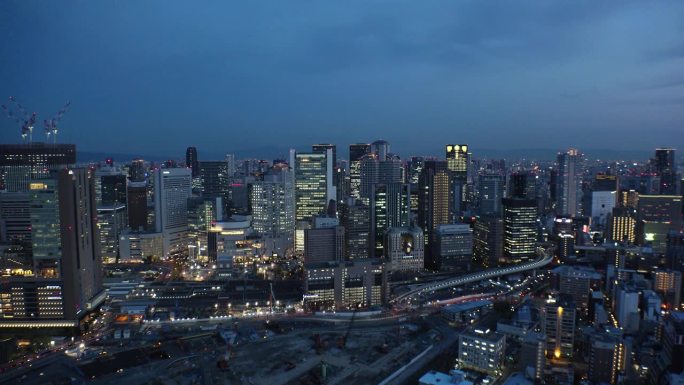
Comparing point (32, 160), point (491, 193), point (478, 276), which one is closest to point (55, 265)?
point (32, 160)

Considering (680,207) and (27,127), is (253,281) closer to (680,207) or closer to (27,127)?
(27,127)

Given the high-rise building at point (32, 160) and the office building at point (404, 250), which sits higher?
the high-rise building at point (32, 160)

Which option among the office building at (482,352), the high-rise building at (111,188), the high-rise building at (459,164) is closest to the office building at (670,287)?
the office building at (482,352)

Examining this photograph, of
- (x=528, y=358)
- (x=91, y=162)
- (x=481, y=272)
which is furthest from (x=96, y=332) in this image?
(x=481, y=272)

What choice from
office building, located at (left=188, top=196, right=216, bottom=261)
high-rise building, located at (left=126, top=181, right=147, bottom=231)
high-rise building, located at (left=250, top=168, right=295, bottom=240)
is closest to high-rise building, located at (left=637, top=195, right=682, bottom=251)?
high-rise building, located at (left=250, top=168, right=295, bottom=240)

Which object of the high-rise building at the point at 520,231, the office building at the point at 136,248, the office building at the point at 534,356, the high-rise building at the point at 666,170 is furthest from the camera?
the high-rise building at the point at 666,170

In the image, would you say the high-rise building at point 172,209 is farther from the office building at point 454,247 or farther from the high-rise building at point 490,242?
the high-rise building at point 490,242

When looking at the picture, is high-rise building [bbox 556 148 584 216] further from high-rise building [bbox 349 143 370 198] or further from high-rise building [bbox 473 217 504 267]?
high-rise building [bbox 349 143 370 198]
